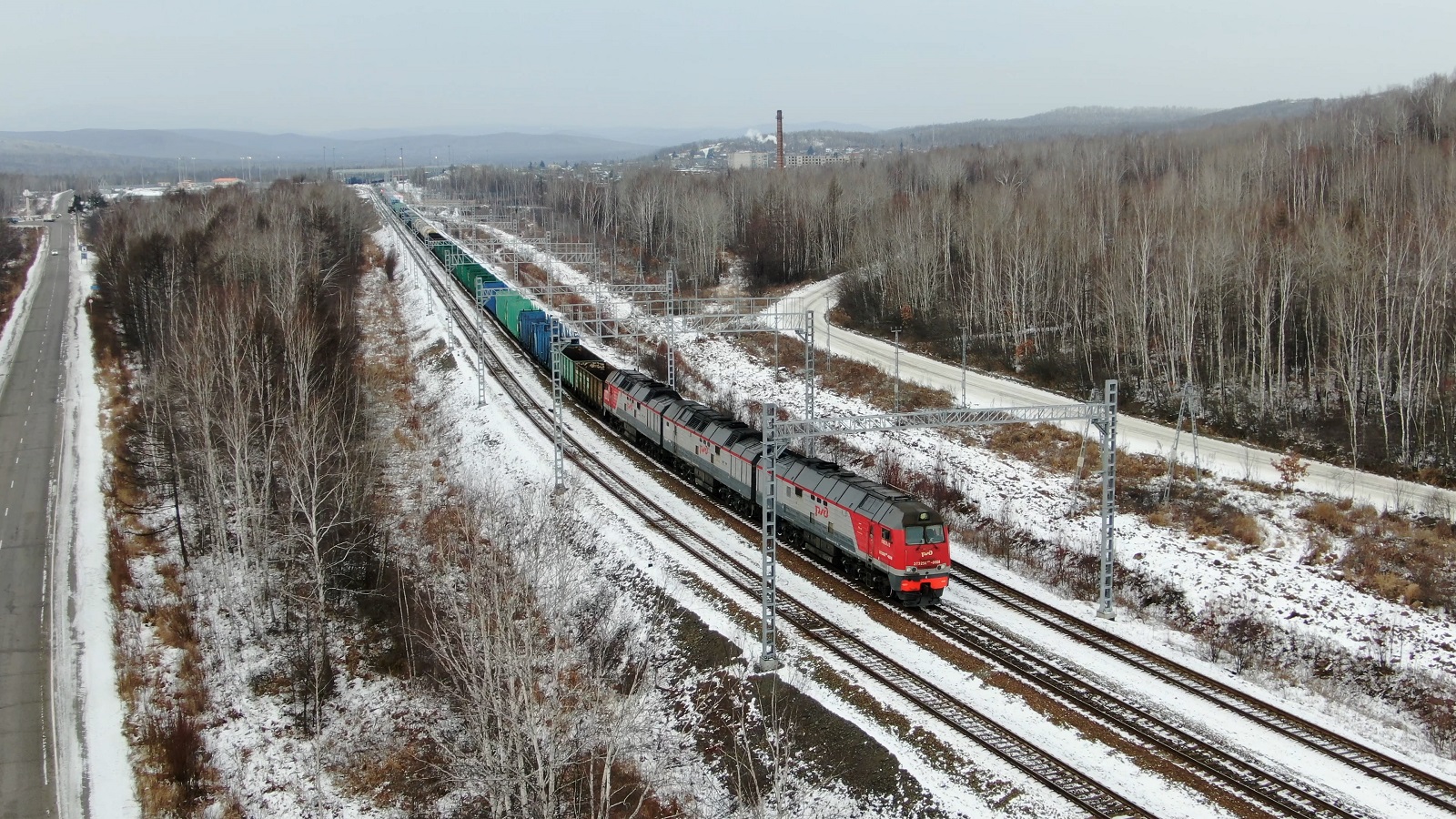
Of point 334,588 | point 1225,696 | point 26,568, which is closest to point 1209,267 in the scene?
point 1225,696

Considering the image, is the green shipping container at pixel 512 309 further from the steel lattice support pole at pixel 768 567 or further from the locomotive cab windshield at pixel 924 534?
the locomotive cab windshield at pixel 924 534

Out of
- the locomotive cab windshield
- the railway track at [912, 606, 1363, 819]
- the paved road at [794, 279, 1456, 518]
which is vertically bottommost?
the railway track at [912, 606, 1363, 819]

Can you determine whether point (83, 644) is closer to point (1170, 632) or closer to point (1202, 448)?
point (1170, 632)

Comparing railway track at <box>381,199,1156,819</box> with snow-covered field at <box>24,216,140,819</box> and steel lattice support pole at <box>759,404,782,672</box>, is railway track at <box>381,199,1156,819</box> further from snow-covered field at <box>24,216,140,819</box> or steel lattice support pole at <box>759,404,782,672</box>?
snow-covered field at <box>24,216,140,819</box>

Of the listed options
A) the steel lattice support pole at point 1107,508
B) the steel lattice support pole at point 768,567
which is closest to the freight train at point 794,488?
the steel lattice support pole at point 768,567

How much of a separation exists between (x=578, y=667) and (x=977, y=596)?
→ 11491 millimetres

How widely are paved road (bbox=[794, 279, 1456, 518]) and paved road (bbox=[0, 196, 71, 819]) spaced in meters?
38.2

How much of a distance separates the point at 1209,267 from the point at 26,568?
51302mm

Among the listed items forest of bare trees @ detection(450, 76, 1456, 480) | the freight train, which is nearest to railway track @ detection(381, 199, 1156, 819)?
the freight train

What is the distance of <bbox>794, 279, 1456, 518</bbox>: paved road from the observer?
33.8 m

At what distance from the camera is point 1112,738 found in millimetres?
20484

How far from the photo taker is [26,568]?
36938 mm

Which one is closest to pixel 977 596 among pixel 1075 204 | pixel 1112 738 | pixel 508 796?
pixel 1112 738

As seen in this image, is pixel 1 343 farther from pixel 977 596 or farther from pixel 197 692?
pixel 977 596
